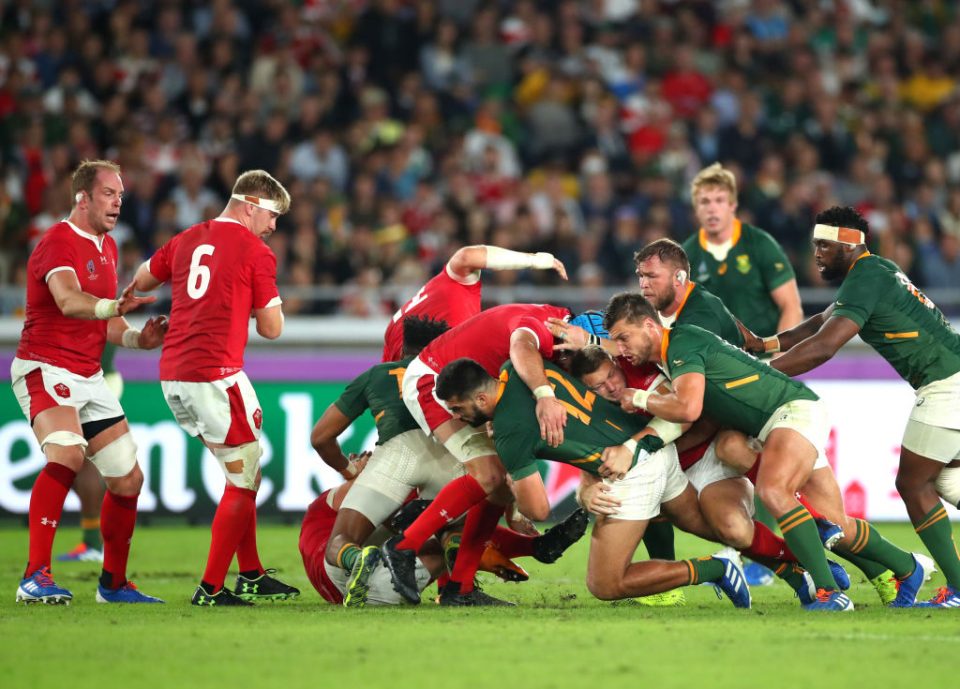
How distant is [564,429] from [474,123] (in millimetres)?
9995

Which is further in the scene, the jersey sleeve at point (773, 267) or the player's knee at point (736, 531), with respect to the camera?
the jersey sleeve at point (773, 267)

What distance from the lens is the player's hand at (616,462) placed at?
7629 mm

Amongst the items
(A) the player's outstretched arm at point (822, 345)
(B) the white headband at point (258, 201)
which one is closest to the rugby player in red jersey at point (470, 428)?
(B) the white headband at point (258, 201)

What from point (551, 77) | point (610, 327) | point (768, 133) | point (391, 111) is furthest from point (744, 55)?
point (610, 327)

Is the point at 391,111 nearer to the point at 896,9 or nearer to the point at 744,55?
the point at 744,55

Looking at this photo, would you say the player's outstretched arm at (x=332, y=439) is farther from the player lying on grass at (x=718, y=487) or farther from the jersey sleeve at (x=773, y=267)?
the jersey sleeve at (x=773, y=267)

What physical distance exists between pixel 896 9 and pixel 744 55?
106 inches

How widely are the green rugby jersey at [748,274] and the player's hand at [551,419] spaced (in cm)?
274

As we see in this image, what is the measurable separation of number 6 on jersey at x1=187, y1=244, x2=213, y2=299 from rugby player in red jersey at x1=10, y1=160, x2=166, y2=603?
0.27 meters

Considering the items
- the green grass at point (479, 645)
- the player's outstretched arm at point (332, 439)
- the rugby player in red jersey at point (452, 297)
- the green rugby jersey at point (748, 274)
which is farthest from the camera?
the green rugby jersey at point (748, 274)

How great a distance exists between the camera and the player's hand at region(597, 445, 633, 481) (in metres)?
7.63

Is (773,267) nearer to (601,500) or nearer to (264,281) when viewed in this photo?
(601,500)

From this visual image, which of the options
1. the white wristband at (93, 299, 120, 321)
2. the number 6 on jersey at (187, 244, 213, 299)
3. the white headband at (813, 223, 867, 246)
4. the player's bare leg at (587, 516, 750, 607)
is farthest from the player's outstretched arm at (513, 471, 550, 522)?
the white wristband at (93, 299, 120, 321)

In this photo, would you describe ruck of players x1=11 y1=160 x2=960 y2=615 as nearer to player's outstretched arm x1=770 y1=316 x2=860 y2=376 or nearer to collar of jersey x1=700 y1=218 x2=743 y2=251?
player's outstretched arm x1=770 y1=316 x2=860 y2=376
